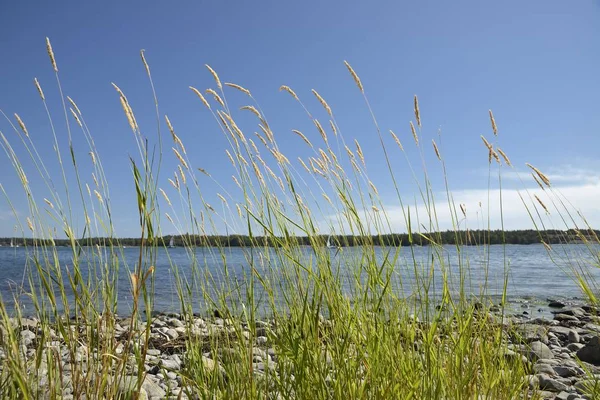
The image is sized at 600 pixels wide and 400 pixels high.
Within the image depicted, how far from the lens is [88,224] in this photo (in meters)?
1.74

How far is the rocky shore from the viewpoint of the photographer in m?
1.97

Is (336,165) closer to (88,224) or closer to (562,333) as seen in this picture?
(88,224)

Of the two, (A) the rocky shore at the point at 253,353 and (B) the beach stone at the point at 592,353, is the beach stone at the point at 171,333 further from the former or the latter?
(B) the beach stone at the point at 592,353

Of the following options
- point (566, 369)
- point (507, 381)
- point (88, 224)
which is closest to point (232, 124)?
point (88, 224)

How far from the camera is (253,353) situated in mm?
2395

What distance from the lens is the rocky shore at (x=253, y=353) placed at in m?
1.97

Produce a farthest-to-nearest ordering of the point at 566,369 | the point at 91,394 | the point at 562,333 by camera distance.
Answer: the point at 562,333 → the point at 566,369 → the point at 91,394

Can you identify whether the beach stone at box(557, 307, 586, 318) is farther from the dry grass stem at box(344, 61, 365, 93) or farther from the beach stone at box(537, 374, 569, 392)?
the dry grass stem at box(344, 61, 365, 93)

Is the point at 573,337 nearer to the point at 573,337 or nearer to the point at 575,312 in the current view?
the point at 573,337

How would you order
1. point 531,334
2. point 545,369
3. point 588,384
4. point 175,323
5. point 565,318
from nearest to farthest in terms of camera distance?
point 588,384 → point 545,369 → point 531,334 → point 175,323 → point 565,318

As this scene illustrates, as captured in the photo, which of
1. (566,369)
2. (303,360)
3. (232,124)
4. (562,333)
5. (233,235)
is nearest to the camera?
(303,360)

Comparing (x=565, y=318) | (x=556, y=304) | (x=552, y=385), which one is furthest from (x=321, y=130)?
(x=556, y=304)

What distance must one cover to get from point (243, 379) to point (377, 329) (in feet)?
1.82

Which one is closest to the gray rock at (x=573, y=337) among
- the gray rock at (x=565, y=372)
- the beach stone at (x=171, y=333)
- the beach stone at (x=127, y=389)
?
the gray rock at (x=565, y=372)
